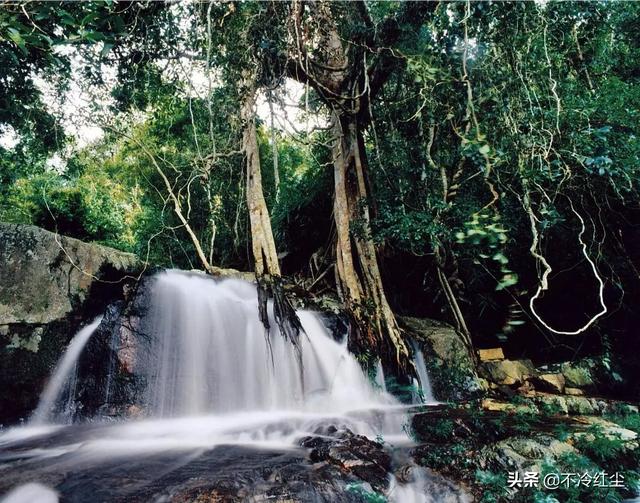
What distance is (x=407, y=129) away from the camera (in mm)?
7016

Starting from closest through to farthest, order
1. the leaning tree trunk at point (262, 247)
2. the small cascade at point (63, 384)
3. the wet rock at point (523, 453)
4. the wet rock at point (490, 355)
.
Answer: the wet rock at point (523, 453)
the small cascade at point (63, 384)
the leaning tree trunk at point (262, 247)
the wet rock at point (490, 355)

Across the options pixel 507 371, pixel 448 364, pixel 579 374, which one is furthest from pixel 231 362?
pixel 579 374

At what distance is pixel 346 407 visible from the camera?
5.18m

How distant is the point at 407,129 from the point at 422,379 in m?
4.18

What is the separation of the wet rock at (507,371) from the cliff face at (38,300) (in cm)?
545

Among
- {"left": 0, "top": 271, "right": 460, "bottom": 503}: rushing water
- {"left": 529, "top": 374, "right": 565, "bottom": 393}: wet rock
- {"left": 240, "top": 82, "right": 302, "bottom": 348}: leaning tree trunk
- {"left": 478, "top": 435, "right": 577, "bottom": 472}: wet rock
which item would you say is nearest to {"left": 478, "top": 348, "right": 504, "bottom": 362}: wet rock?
{"left": 529, "top": 374, "right": 565, "bottom": 393}: wet rock

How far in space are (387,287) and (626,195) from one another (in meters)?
3.87

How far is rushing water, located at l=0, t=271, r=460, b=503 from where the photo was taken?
10.8ft

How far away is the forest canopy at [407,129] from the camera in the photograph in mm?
4750

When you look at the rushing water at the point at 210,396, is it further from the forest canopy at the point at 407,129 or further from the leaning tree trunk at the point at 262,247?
the forest canopy at the point at 407,129

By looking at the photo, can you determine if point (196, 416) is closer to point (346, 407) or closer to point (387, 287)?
point (346, 407)

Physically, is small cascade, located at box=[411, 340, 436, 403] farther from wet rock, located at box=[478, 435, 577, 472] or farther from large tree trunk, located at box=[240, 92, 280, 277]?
large tree trunk, located at box=[240, 92, 280, 277]

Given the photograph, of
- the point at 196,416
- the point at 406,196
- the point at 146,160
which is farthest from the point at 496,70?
the point at 146,160

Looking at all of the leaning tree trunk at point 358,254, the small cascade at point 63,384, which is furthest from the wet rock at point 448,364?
the small cascade at point 63,384
